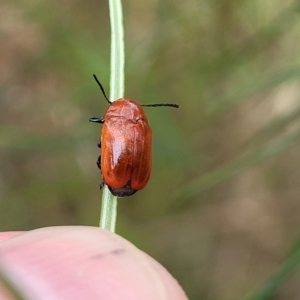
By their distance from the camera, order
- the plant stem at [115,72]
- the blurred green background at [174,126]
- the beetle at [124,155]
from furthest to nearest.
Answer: the blurred green background at [174,126], the beetle at [124,155], the plant stem at [115,72]

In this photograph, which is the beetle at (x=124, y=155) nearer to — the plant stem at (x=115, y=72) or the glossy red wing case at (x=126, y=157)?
the glossy red wing case at (x=126, y=157)

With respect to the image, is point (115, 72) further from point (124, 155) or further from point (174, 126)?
point (174, 126)

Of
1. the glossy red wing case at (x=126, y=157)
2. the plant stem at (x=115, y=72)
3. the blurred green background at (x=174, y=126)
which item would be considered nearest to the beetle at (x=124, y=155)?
the glossy red wing case at (x=126, y=157)

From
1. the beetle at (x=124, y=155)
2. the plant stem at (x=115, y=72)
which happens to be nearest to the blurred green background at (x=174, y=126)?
the beetle at (x=124, y=155)

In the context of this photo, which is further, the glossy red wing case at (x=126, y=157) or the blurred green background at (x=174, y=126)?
the blurred green background at (x=174, y=126)

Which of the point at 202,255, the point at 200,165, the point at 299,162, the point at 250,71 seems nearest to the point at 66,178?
the point at 200,165

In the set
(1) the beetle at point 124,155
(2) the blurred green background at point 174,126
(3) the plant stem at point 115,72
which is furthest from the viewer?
(2) the blurred green background at point 174,126
